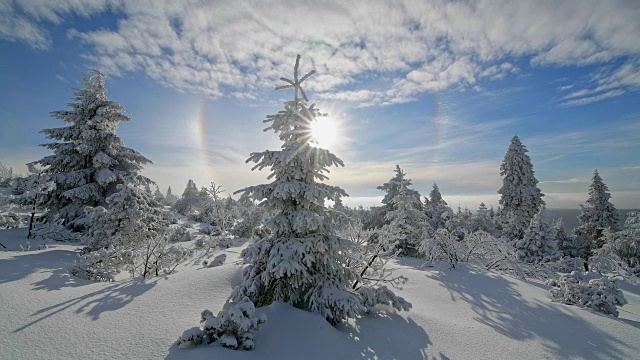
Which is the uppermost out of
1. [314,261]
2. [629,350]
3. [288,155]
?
[288,155]

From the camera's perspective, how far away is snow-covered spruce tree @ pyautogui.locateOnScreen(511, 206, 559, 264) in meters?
22.2

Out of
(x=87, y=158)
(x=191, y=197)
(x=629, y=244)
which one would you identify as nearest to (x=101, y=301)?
(x=87, y=158)

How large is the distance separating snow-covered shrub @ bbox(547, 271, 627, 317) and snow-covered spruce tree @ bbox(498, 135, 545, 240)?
23698 mm

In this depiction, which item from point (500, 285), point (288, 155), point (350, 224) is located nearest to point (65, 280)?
point (288, 155)

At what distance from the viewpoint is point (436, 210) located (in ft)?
116

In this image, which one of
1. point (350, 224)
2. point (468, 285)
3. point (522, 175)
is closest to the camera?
point (350, 224)

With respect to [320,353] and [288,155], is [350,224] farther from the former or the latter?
[320,353]

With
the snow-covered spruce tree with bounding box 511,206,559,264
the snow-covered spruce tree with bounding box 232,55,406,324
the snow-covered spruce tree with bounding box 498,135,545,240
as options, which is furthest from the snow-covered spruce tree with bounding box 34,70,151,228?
the snow-covered spruce tree with bounding box 498,135,545,240

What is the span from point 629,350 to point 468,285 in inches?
172

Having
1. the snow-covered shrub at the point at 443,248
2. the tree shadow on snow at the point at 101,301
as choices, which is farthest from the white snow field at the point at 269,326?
the snow-covered shrub at the point at 443,248

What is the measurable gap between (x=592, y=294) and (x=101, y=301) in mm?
11527

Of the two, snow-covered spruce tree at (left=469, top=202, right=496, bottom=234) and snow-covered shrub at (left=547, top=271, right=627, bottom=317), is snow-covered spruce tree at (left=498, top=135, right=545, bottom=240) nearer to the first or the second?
snow-covered spruce tree at (left=469, top=202, right=496, bottom=234)

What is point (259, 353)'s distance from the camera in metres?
4.15

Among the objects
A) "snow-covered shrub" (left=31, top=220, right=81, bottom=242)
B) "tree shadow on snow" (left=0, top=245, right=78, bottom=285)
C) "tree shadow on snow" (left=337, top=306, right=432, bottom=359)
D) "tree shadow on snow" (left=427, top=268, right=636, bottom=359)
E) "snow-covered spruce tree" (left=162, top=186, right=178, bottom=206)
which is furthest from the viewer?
"snow-covered spruce tree" (left=162, top=186, right=178, bottom=206)
